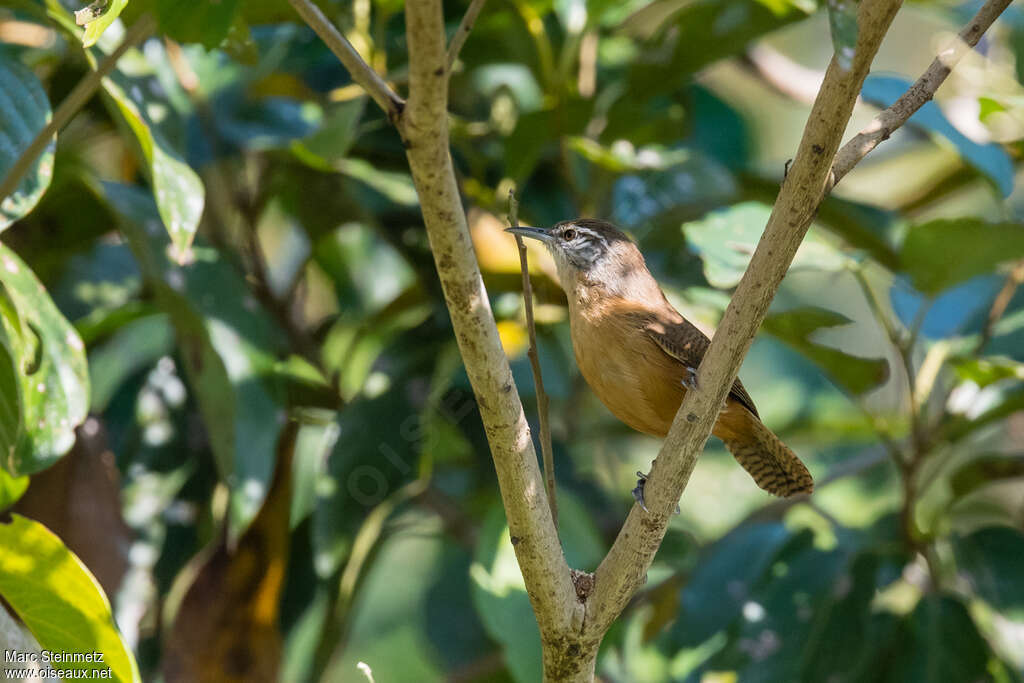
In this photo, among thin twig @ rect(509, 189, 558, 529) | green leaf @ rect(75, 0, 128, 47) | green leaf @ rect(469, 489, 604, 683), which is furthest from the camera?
green leaf @ rect(469, 489, 604, 683)

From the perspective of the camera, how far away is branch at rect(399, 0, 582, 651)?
1418 mm

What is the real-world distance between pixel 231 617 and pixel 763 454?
5.72 feet

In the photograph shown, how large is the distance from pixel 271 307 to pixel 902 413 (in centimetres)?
284

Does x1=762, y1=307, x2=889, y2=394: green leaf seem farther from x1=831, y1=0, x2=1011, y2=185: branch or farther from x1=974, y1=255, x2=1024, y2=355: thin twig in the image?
x1=831, y1=0, x2=1011, y2=185: branch

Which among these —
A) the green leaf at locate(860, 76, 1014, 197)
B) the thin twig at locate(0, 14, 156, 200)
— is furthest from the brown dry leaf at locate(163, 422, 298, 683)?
the green leaf at locate(860, 76, 1014, 197)

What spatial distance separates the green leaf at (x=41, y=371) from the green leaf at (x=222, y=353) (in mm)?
617

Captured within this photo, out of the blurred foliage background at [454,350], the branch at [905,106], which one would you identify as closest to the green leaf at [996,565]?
the blurred foliage background at [454,350]

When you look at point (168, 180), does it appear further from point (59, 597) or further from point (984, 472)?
point (984, 472)

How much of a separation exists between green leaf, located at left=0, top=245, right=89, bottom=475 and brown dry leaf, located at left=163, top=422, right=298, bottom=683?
115 centimetres

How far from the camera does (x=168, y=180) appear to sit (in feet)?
8.07

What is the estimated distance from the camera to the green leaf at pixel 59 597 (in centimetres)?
211

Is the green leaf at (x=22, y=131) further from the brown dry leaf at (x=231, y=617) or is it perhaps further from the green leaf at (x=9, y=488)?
the brown dry leaf at (x=231, y=617)

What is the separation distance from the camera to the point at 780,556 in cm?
357

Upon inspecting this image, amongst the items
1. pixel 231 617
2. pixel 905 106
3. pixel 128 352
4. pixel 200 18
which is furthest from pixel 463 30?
pixel 128 352
